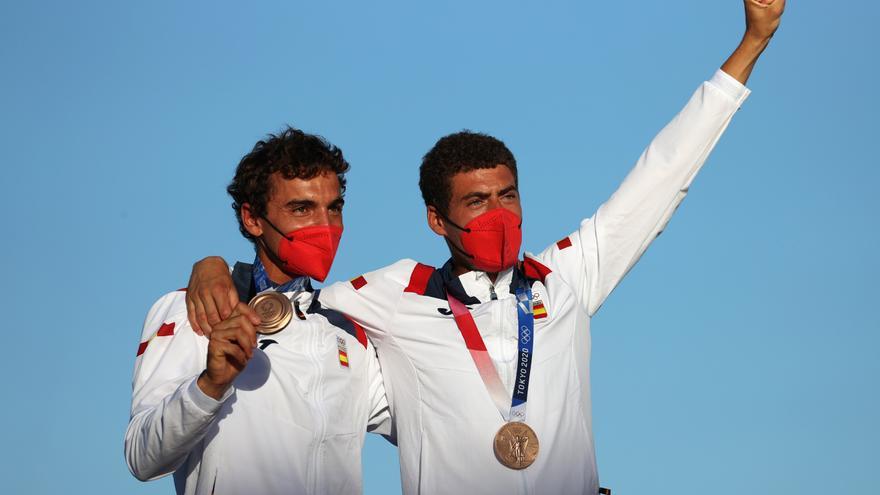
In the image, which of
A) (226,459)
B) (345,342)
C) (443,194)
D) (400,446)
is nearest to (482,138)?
(443,194)

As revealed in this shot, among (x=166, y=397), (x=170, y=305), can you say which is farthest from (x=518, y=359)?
(x=170, y=305)

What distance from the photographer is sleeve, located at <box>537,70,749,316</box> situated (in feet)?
24.7

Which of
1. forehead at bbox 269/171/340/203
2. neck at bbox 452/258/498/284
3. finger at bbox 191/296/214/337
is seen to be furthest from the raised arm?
finger at bbox 191/296/214/337

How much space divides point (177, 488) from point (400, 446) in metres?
1.49

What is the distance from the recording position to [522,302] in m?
7.41

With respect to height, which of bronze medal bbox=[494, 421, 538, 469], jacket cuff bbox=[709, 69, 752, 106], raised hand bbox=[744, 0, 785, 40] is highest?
raised hand bbox=[744, 0, 785, 40]

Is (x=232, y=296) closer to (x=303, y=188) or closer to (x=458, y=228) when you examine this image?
(x=303, y=188)

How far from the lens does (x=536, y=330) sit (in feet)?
23.9

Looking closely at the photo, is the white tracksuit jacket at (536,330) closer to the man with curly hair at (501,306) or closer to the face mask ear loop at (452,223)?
the man with curly hair at (501,306)

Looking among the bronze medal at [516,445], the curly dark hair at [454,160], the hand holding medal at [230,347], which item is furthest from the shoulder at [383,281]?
the hand holding medal at [230,347]

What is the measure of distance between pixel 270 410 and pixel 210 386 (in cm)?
108

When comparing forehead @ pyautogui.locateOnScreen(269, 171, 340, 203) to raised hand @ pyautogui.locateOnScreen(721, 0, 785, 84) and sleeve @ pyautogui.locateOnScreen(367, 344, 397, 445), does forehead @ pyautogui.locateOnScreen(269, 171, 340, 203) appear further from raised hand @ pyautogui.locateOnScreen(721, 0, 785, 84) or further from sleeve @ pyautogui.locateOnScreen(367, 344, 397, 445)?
raised hand @ pyautogui.locateOnScreen(721, 0, 785, 84)

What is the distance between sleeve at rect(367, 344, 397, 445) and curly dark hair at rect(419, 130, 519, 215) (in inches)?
47.6

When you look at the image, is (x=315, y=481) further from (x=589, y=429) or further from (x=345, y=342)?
(x=589, y=429)
